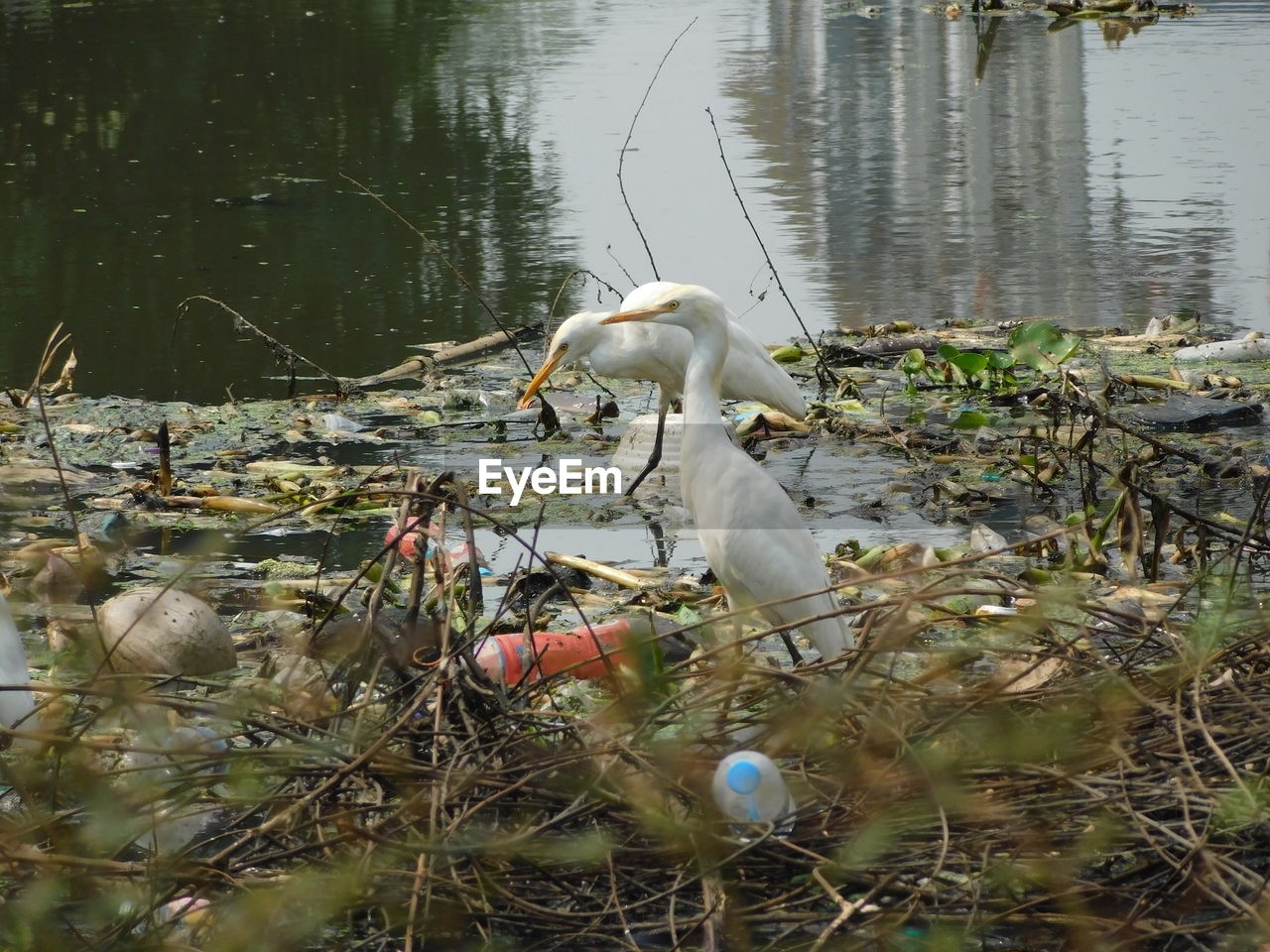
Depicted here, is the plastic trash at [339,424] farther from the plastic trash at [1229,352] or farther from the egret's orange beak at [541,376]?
the plastic trash at [1229,352]

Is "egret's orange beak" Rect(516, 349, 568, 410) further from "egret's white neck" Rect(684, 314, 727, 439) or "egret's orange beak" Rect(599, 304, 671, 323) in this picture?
"egret's white neck" Rect(684, 314, 727, 439)

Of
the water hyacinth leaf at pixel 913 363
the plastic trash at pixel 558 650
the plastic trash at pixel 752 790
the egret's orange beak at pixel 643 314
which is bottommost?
the plastic trash at pixel 558 650

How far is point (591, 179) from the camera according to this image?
1098 centimetres

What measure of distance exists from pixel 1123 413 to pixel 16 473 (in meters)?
4.05

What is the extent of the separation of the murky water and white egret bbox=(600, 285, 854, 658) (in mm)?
3313

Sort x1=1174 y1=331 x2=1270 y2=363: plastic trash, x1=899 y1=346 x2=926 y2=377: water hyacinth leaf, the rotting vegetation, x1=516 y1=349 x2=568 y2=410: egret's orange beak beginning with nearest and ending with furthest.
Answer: the rotting vegetation < x1=516 y1=349 x2=568 y2=410: egret's orange beak < x1=899 y1=346 x2=926 y2=377: water hyacinth leaf < x1=1174 y1=331 x2=1270 y2=363: plastic trash

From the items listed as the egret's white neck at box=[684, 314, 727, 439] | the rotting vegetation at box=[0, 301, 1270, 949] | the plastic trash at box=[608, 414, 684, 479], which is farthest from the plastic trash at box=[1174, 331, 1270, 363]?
the rotting vegetation at box=[0, 301, 1270, 949]

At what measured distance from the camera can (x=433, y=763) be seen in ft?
8.32

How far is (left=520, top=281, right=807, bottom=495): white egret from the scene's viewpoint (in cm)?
573

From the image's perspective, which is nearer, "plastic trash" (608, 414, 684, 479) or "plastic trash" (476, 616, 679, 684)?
"plastic trash" (476, 616, 679, 684)

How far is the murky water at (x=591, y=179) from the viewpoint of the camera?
8.11 metres

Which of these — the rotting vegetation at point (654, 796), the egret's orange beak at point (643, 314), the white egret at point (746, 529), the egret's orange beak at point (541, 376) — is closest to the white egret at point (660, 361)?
the egret's orange beak at point (541, 376)

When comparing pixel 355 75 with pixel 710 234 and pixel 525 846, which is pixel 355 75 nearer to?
pixel 710 234

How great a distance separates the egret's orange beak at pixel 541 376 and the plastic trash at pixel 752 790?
3536 mm
